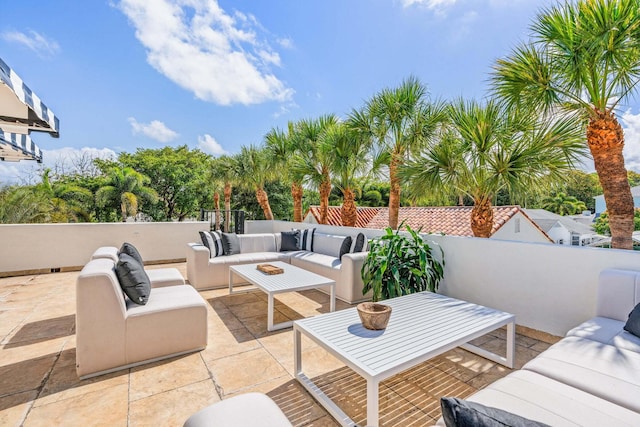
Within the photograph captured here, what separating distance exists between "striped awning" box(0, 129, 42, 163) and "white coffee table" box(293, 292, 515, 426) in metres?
6.13

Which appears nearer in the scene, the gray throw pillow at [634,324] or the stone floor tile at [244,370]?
the gray throw pillow at [634,324]

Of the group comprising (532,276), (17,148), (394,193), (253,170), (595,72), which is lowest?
(532,276)

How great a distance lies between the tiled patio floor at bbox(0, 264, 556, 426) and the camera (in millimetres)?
2047

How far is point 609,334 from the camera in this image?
6.98 ft

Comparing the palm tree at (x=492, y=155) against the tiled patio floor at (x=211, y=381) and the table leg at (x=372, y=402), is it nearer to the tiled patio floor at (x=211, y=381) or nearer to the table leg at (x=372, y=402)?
the tiled patio floor at (x=211, y=381)

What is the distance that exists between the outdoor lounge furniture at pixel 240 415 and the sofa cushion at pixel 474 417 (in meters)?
0.72

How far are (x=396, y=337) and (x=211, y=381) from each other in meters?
1.53

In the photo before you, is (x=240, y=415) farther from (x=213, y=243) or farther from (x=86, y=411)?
(x=213, y=243)

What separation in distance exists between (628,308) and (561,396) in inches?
63.1

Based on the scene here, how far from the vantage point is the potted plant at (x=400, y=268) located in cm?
377

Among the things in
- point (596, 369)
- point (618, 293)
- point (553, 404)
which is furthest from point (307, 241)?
point (553, 404)

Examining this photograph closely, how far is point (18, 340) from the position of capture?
316 cm

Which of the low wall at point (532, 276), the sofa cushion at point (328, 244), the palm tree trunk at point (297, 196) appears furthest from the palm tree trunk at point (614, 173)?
the palm tree trunk at point (297, 196)

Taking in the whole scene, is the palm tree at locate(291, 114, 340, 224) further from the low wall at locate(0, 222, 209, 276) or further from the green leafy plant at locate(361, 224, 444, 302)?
the green leafy plant at locate(361, 224, 444, 302)
